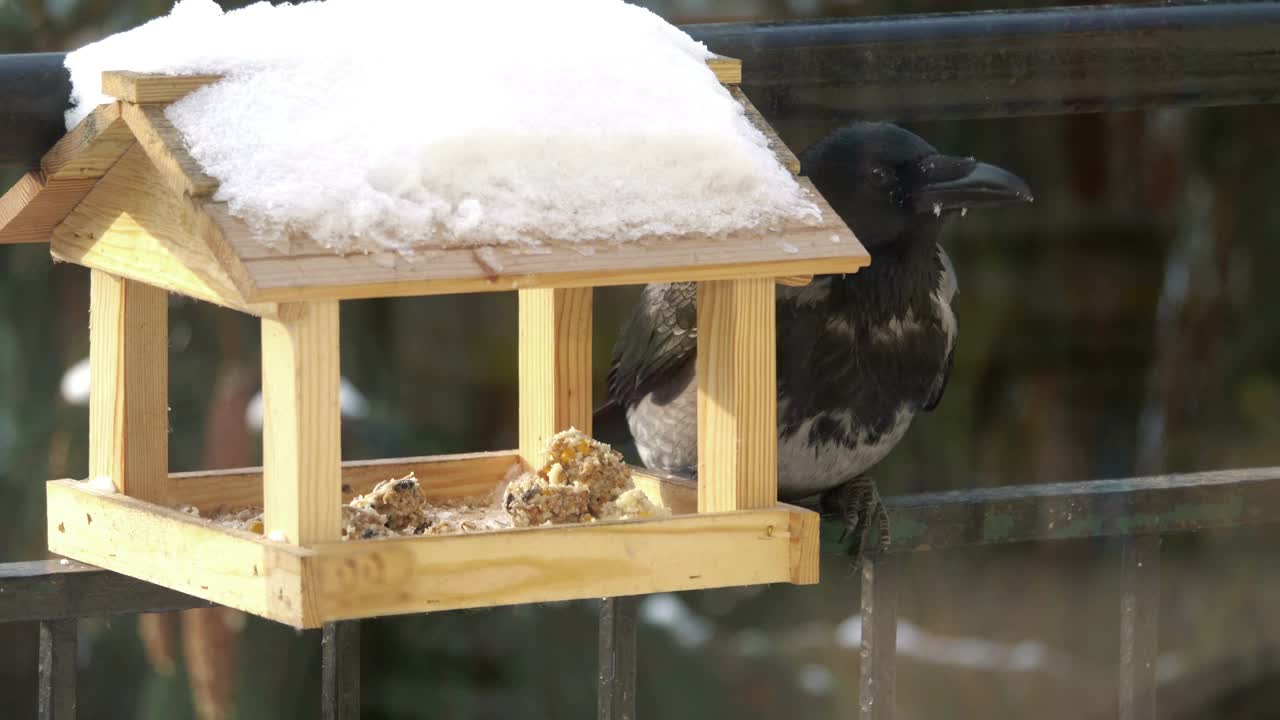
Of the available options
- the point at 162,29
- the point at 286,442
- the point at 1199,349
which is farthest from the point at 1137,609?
the point at 1199,349

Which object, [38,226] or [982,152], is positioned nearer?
[38,226]

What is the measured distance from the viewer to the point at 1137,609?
244cm

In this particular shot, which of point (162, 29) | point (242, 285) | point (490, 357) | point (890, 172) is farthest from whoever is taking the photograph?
point (490, 357)

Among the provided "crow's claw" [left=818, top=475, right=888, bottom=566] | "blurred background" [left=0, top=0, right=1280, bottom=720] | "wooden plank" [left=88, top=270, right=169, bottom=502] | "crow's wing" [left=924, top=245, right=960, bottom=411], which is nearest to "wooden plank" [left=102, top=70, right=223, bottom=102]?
"wooden plank" [left=88, top=270, right=169, bottom=502]

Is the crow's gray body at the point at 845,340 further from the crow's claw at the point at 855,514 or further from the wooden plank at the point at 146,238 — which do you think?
the wooden plank at the point at 146,238

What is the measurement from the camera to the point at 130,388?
2.21 metres

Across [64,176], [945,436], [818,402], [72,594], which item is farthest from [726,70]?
[945,436]

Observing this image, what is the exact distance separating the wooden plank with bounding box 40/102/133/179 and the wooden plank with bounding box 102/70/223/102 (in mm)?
28

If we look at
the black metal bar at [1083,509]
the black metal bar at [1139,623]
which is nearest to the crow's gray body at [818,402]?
the black metal bar at [1083,509]

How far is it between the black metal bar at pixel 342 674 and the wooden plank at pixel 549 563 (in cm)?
26

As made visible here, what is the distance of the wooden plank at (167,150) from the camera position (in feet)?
5.92

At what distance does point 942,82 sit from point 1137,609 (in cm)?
66

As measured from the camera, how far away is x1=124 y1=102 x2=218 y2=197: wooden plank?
5.92 ft

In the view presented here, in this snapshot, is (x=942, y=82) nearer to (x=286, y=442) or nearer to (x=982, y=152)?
(x=286, y=442)
